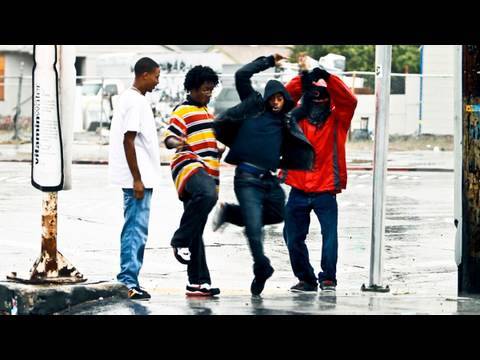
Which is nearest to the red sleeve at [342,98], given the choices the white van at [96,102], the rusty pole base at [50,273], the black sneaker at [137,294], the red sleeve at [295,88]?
the red sleeve at [295,88]

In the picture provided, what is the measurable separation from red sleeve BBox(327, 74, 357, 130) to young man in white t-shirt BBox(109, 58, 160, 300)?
156 centimetres

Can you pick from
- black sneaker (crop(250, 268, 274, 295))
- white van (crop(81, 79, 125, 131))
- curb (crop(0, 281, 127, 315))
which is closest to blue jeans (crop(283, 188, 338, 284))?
black sneaker (crop(250, 268, 274, 295))

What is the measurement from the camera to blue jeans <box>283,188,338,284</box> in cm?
1006

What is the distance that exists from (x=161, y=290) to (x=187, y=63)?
30028 mm

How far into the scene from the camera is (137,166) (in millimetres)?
9172

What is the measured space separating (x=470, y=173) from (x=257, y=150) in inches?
70.2

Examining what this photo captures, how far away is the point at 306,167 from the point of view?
955 centimetres

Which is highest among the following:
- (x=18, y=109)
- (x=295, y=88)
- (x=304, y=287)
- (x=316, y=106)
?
(x=18, y=109)

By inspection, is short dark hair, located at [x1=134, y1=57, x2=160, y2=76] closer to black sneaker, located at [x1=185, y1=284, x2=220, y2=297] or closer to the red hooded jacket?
the red hooded jacket

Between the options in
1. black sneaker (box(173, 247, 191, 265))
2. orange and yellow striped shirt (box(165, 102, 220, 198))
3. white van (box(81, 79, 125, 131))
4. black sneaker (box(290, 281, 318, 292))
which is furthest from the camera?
white van (box(81, 79, 125, 131))

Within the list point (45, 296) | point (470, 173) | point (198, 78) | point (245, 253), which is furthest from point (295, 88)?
point (245, 253)

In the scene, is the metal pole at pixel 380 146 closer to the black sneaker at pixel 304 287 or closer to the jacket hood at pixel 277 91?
the black sneaker at pixel 304 287

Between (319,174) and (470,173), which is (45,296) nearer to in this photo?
(319,174)

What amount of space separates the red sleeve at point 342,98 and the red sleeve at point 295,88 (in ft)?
0.92
